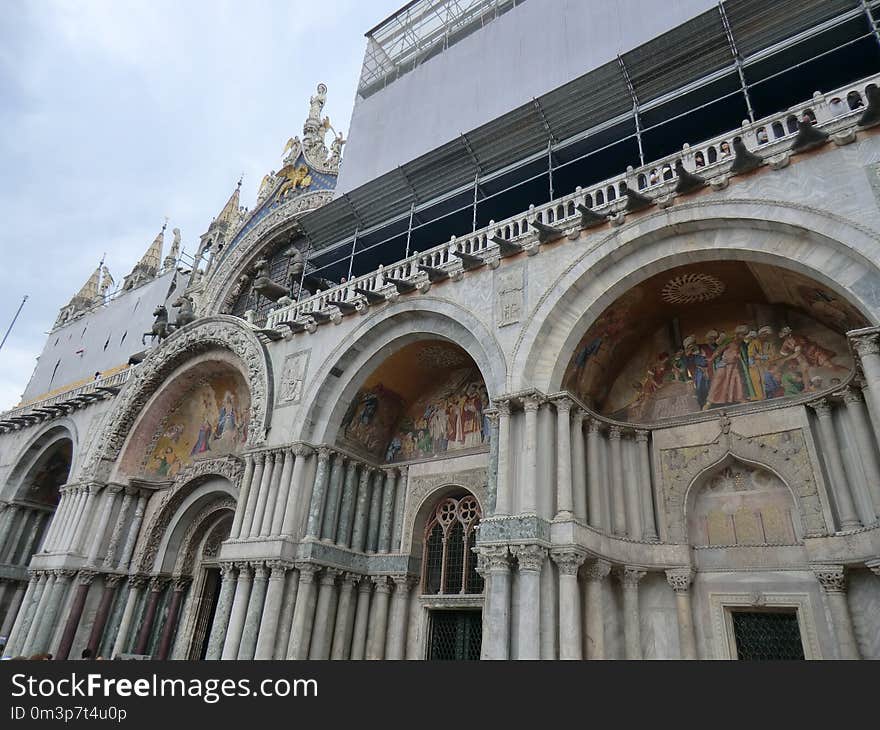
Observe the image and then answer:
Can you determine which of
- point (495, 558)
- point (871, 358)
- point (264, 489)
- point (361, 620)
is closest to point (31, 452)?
point (264, 489)

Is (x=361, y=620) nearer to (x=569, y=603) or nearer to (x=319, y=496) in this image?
(x=319, y=496)

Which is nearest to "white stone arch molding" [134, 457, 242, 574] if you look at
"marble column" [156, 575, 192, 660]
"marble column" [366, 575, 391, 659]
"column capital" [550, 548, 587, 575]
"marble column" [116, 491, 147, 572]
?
"marble column" [116, 491, 147, 572]

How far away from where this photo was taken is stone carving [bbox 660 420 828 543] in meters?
8.76

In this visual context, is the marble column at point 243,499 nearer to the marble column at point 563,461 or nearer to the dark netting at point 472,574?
the dark netting at point 472,574

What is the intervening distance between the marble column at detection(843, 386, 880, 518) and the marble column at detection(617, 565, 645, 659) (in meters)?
3.42

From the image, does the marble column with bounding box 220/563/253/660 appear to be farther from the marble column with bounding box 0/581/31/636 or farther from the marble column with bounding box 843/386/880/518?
the marble column with bounding box 0/581/31/636

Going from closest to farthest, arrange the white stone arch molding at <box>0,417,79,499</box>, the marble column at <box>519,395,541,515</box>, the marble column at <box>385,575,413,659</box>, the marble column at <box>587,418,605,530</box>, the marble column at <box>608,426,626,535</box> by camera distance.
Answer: the marble column at <box>519,395,541,515</box>, the marble column at <box>587,418,605,530</box>, the marble column at <box>608,426,626,535</box>, the marble column at <box>385,575,413,659</box>, the white stone arch molding at <box>0,417,79,499</box>

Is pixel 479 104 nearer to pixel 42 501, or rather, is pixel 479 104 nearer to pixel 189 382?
pixel 189 382

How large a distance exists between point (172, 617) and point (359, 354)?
9.17 meters

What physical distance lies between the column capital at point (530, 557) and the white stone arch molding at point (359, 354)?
4.56 metres

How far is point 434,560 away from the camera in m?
12.4

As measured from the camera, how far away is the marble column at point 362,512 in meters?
12.5

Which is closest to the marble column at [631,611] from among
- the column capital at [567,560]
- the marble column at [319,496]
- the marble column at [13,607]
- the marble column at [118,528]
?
the column capital at [567,560]

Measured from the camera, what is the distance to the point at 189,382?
57.2ft
